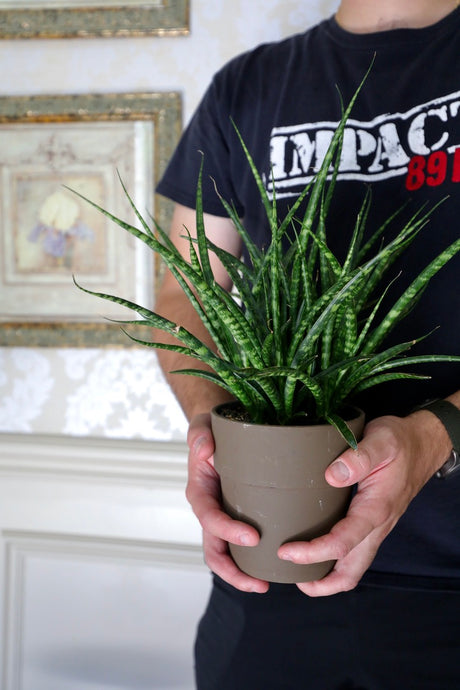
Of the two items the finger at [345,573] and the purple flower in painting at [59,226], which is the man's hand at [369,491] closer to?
the finger at [345,573]

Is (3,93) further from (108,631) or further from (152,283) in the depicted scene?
(108,631)

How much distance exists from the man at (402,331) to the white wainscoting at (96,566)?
47 centimetres

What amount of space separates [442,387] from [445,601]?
0.79 feet

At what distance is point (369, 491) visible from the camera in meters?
0.54

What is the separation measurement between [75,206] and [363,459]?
967 millimetres

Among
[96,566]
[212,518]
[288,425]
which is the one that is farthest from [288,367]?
[96,566]

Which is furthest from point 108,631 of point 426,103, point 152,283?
point 426,103

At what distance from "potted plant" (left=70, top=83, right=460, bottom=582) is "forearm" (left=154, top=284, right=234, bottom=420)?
18 cm

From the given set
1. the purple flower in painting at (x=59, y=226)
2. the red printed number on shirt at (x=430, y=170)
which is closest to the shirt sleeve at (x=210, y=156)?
the red printed number on shirt at (x=430, y=170)

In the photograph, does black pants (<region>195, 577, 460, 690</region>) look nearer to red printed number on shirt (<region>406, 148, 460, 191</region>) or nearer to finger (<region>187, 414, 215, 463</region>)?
finger (<region>187, 414, 215, 463</region>)

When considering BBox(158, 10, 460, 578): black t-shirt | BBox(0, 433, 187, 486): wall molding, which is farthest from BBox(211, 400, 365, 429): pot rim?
BBox(0, 433, 187, 486): wall molding

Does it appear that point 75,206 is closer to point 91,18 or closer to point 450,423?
point 91,18

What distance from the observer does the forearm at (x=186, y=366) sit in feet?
2.51

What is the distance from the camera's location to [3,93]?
1306mm
